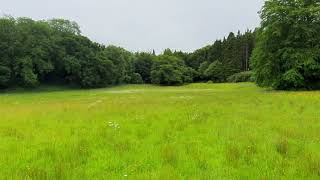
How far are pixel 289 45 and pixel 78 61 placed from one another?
50.7m

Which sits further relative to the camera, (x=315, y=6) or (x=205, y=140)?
(x=315, y=6)

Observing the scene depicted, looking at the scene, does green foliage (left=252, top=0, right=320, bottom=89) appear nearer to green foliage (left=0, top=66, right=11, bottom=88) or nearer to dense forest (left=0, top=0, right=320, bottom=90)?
dense forest (left=0, top=0, right=320, bottom=90)

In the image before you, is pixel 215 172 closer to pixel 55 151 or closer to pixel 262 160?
pixel 262 160

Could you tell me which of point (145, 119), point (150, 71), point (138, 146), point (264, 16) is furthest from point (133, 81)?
point (138, 146)

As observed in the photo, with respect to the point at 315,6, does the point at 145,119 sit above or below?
below

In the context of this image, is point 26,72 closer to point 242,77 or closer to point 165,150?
point 242,77

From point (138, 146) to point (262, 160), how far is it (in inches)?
147

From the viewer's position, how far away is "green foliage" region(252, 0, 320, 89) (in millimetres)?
52344

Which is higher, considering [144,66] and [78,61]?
[78,61]

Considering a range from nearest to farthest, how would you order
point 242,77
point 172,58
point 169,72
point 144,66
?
point 242,77
point 169,72
point 172,58
point 144,66

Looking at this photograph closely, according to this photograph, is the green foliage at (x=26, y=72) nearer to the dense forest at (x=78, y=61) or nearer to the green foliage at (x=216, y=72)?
the dense forest at (x=78, y=61)

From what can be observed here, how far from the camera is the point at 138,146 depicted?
1186 centimetres

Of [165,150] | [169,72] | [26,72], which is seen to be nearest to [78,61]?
[26,72]

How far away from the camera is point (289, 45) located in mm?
55094
